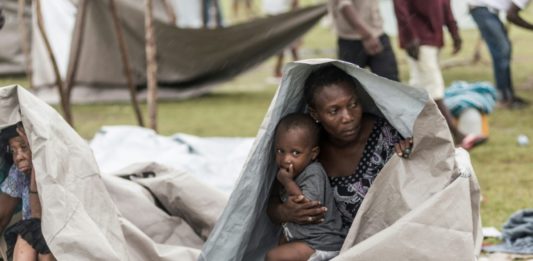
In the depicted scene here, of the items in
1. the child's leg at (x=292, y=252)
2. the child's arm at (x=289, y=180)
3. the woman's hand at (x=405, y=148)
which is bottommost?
the child's leg at (x=292, y=252)

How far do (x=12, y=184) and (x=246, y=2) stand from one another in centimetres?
1418

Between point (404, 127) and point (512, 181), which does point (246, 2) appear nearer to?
point (512, 181)

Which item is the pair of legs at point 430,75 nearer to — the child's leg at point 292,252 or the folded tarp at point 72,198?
the folded tarp at point 72,198

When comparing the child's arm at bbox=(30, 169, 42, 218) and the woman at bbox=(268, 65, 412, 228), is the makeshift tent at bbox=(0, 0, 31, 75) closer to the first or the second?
the child's arm at bbox=(30, 169, 42, 218)

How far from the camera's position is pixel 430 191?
2900 millimetres

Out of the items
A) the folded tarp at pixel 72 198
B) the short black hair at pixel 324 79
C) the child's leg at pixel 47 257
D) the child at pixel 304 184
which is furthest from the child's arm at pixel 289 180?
the child's leg at pixel 47 257

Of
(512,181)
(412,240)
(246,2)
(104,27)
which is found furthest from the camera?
(246,2)

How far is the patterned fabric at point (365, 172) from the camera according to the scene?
10.2ft

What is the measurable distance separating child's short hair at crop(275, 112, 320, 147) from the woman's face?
0.05m

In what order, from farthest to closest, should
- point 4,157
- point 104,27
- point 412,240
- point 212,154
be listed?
point 104,27 → point 212,154 → point 4,157 → point 412,240

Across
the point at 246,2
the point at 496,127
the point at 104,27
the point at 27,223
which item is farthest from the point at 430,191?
the point at 246,2

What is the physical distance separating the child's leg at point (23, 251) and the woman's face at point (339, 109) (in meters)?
0.98

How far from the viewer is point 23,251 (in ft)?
10.3

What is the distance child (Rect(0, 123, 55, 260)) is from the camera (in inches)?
123
